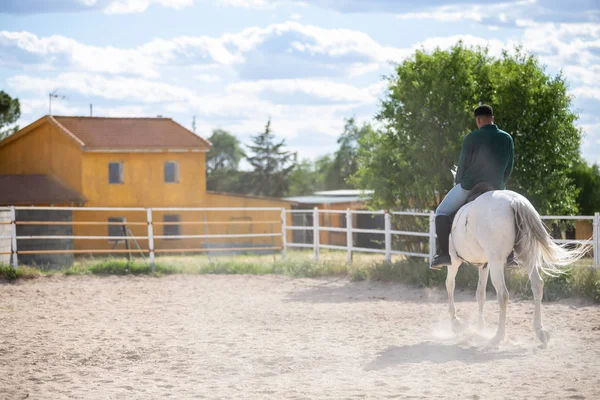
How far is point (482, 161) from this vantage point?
7930 millimetres

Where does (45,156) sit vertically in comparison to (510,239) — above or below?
above

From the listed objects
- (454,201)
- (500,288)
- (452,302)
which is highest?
(454,201)

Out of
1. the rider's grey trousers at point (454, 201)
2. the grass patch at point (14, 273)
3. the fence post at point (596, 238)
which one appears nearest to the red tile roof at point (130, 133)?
the grass patch at point (14, 273)

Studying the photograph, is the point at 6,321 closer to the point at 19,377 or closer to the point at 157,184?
the point at 19,377

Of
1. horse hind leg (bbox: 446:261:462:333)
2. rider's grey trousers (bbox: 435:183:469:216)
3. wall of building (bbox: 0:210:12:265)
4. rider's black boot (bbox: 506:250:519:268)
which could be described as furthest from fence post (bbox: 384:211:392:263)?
wall of building (bbox: 0:210:12:265)

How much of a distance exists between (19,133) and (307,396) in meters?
31.7

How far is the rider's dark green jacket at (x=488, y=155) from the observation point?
7.91 meters

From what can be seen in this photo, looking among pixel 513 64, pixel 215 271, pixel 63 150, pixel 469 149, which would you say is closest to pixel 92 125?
pixel 63 150

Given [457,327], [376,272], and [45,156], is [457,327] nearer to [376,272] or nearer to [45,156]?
[376,272]

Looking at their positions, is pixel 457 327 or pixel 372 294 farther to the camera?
Answer: pixel 372 294

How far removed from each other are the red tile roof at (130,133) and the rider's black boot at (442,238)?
2623cm

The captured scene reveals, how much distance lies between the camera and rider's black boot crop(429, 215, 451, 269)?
27.4 feet

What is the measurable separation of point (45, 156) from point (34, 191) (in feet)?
9.53

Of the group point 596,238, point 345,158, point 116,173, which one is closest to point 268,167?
point 345,158
